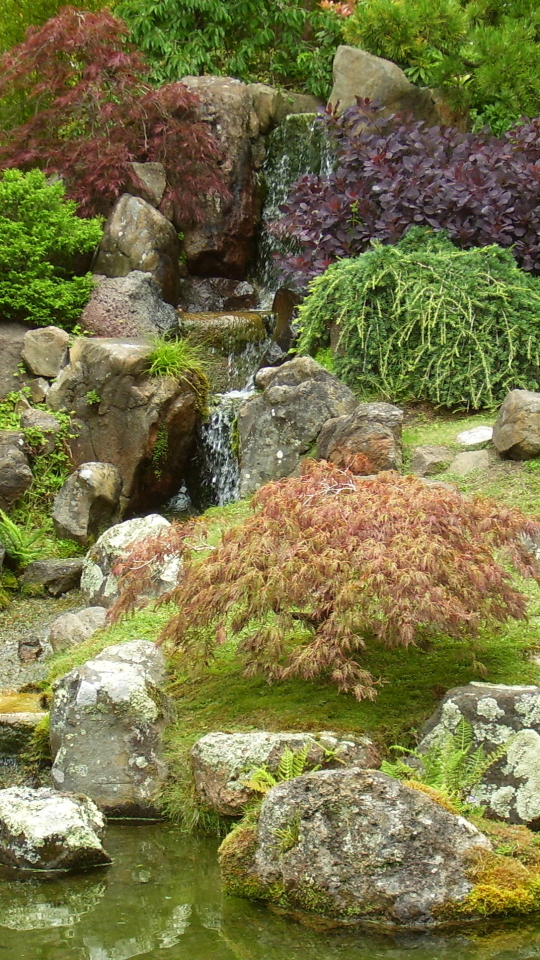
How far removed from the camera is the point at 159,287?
40.6 feet

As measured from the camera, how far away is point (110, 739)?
496cm

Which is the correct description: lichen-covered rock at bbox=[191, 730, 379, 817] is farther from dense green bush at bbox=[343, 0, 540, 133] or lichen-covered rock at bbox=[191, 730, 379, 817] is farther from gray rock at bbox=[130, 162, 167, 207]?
dense green bush at bbox=[343, 0, 540, 133]

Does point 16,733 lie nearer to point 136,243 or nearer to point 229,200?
point 136,243

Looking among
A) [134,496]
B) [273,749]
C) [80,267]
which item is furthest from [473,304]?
[273,749]

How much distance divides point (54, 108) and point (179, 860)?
11.1 meters

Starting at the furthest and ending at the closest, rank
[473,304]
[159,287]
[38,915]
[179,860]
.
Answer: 1. [159,287]
2. [473,304]
3. [179,860]
4. [38,915]

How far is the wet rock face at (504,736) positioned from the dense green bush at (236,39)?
12.6m

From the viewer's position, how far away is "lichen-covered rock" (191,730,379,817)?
4.49m

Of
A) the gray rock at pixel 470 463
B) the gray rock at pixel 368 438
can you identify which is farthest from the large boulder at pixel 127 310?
the gray rock at pixel 470 463

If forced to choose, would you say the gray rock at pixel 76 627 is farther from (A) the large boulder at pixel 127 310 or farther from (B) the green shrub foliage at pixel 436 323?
(A) the large boulder at pixel 127 310

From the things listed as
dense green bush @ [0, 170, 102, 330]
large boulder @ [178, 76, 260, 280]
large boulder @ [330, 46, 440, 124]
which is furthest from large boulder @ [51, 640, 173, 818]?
large boulder @ [330, 46, 440, 124]

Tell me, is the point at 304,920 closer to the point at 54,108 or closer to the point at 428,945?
the point at 428,945

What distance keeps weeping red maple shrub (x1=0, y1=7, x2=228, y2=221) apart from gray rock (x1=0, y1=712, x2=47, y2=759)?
853 cm

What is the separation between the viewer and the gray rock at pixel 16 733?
5520 millimetres
